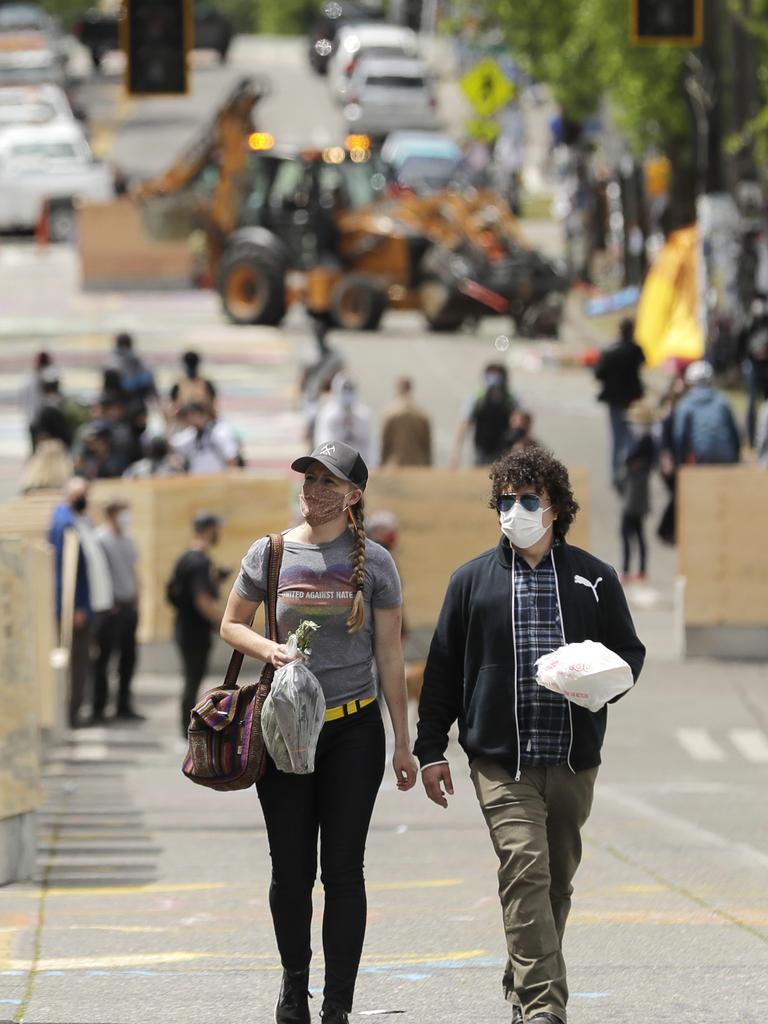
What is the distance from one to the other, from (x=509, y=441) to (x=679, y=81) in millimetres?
15795

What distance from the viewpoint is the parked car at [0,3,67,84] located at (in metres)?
64.7

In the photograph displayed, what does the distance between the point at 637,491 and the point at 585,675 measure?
13.3m

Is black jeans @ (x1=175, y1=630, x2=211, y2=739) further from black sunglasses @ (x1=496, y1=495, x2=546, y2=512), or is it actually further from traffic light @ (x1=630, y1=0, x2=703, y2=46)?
black sunglasses @ (x1=496, y1=495, x2=546, y2=512)

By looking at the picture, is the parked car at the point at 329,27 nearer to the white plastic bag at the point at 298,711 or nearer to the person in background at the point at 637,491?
the person in background at the point at 637,491

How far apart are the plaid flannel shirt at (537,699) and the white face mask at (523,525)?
164mm

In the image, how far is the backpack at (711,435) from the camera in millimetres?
19078

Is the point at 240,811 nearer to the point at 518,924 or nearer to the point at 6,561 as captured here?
the point at 6,561

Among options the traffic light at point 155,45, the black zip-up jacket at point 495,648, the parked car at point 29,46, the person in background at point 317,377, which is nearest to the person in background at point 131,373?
the person in background at point 317,377

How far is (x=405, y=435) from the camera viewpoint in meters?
20.2

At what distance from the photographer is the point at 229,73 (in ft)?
238

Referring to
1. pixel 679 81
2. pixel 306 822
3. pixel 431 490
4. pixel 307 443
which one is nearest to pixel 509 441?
pixel 431 490

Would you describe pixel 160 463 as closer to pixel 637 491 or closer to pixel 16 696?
pixel 637 491

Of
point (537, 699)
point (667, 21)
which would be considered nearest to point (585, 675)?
point (537, 699)

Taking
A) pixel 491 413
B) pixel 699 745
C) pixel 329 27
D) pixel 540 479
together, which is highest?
pixel 329 27
